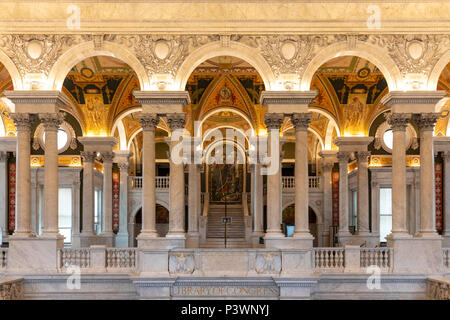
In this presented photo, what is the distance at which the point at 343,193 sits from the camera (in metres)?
22.6

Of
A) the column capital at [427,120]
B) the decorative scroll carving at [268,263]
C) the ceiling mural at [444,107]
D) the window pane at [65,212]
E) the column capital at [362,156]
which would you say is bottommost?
the decorative scroll carving at [268,263]

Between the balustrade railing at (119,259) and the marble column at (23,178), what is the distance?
2.13 m

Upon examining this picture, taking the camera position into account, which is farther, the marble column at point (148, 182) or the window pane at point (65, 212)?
the window pane at point (65, 212)

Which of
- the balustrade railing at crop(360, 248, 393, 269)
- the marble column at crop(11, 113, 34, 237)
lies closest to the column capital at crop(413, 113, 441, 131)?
the balustrade railing at crop(360, 248, 393, 269)

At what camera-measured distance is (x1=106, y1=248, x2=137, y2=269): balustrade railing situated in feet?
52.9

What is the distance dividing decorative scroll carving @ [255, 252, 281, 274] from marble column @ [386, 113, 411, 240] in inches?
123

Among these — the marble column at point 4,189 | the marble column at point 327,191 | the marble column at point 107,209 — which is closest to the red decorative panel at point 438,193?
the marble column at point 327,191

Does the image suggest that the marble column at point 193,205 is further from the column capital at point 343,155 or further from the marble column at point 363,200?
the marble column at point 363,200

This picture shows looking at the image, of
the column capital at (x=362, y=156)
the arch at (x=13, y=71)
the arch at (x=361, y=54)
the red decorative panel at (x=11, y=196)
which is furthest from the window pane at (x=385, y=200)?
the arch at (x=13, y=71)

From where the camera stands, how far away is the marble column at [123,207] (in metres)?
26.6

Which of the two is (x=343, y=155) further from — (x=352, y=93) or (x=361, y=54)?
(x=361, y=54)

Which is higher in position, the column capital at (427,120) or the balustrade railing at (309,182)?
the column capital at (427,120)

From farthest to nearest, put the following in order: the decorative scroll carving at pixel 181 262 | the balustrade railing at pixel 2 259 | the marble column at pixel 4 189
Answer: the marble column at pixel 4 189 → the balustrade railing at pixel 2 259 → the decorative scroll carving at pixel 181 262

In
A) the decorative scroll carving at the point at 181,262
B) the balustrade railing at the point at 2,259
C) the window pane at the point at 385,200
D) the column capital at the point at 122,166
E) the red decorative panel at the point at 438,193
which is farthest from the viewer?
the column capital at the point at 122,166
